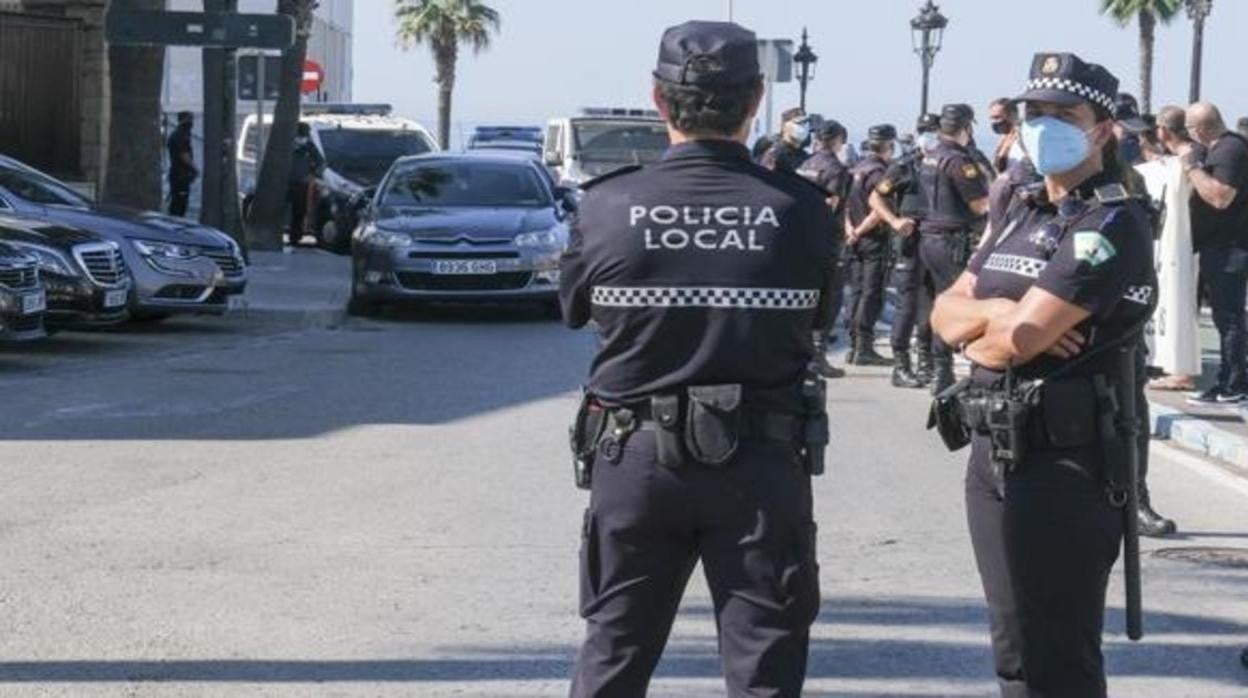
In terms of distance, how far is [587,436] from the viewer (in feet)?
15.7

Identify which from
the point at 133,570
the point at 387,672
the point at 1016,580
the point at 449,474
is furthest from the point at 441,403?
the point at 1016,580

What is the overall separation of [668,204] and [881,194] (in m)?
11.5

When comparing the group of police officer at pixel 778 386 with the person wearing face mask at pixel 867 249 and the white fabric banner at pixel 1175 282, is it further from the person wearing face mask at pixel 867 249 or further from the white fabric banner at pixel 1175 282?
the person wearing face mask at pixel 867 249

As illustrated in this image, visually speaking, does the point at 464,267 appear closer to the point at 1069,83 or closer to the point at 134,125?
the point at 134,125

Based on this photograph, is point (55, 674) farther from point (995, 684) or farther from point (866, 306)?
point (866, 306)

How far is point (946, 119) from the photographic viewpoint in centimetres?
1476

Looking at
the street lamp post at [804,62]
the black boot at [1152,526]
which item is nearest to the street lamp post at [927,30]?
the street lamp post at [804,62]

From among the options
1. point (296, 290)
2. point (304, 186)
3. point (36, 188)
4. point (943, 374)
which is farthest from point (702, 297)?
point (304, 186)

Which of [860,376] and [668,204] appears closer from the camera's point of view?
[668,204]

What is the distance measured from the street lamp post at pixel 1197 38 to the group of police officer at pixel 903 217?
27111mm

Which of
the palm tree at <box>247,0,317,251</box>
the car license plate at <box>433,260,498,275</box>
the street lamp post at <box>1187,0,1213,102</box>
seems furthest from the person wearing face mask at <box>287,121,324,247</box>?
the street lamp post at <box>1187,0,1213,102</box>

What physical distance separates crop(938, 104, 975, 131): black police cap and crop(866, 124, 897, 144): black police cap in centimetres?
257

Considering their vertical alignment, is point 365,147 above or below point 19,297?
above

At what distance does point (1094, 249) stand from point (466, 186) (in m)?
17.2
